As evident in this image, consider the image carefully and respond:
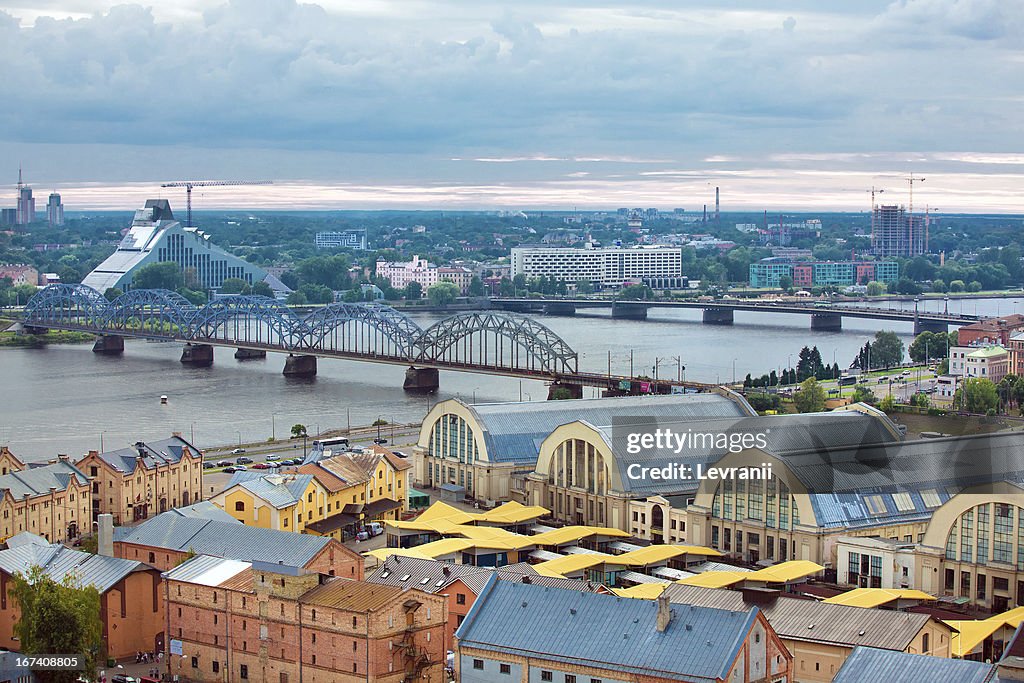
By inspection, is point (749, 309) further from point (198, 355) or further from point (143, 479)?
point (143, 479)

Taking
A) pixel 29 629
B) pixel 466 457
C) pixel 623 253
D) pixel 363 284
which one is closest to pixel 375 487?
pixel 466 457

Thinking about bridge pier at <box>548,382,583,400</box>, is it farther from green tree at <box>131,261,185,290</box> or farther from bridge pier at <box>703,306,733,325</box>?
green tree at <box>131,261,185,290</box>

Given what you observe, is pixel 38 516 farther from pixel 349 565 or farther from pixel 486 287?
pixel 486 287

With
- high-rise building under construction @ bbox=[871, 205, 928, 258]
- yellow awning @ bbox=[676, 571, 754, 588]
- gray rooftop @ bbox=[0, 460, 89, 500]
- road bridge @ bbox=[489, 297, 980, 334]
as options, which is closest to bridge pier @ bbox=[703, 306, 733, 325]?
road bridge @ bbox=[489, 297, 980, 334]

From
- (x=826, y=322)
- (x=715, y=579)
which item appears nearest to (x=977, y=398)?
(x=715, y=579)

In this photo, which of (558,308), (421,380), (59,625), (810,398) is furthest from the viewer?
(558,308)
